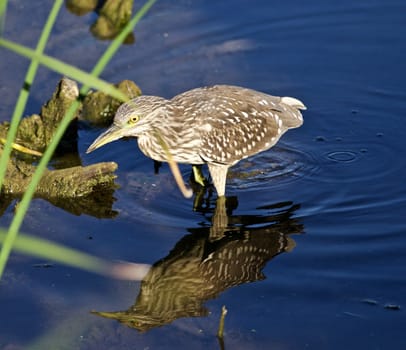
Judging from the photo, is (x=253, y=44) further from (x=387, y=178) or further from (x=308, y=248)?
(x=308, y=248)

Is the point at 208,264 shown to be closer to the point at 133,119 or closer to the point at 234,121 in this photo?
the point at 133,119

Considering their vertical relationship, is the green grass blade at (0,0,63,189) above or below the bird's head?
below

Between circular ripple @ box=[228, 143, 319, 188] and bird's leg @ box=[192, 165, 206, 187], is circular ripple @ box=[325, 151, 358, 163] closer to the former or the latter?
circular ripple @ box=[228, 143, 319, 188]

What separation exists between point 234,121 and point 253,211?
939 millimetres

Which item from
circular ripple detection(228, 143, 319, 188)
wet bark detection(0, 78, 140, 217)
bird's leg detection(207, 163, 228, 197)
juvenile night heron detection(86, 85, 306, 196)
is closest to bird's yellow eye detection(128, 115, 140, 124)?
juvenile night heron detection(86, 85, 306, 196)

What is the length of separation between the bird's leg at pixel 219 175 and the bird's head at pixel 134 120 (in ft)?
2.71

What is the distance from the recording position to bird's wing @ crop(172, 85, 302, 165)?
8.67m

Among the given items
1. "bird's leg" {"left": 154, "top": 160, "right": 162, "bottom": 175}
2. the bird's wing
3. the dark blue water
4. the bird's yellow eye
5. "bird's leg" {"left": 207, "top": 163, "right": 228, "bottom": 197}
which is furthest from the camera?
"bird's leg" {"left": 154, "top": 160, "right": 162, "bottom": 175}

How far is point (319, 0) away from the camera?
1250 centimetres

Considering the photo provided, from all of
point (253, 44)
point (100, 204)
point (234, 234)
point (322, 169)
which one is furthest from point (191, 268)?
point (253, 44)

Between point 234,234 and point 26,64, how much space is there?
473 centimetres

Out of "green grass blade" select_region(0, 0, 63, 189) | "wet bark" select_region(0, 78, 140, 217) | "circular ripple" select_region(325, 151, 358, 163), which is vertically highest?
"circular ripple" select_region(325, 151, 358, 163)

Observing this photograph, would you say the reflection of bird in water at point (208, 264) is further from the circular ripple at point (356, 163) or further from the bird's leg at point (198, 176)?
the circular ripple at point (356, 163)

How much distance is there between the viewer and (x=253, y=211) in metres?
8.58
